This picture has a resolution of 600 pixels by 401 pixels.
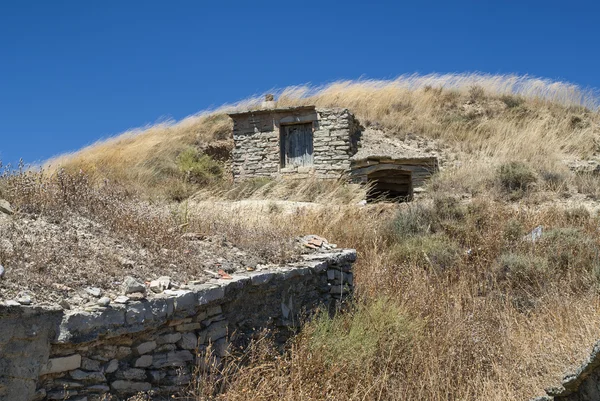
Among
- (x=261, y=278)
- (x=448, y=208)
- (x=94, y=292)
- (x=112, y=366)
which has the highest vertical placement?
(x=448, y=208)

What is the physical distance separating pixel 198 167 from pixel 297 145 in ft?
13.1

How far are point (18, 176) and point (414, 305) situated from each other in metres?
4.64

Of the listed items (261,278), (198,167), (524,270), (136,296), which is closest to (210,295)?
(136,296)

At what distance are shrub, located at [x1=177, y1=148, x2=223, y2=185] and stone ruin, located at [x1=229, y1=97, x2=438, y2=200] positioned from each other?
1.66 meters

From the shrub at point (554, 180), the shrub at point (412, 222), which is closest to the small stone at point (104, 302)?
the shrub at point (412, 222)

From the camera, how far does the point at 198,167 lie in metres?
18.7

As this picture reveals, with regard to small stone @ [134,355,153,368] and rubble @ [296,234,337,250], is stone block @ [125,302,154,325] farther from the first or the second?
rubble @ [296,234,337,250]

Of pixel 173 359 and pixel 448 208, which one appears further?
pixel 448 208

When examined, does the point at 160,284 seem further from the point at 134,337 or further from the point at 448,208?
the point at 448,208

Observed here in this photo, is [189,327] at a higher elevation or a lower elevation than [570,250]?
lower

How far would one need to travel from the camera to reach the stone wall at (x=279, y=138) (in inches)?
638

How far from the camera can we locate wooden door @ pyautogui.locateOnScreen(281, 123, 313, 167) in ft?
55.2

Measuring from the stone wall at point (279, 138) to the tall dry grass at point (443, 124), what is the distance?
234 cm

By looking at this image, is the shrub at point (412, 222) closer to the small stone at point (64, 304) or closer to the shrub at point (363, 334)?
the shrub at point (363, 334)
